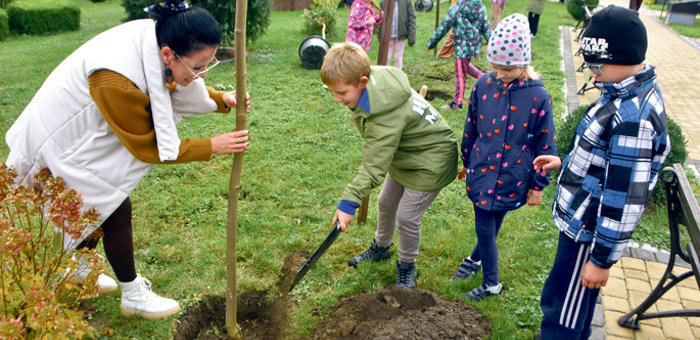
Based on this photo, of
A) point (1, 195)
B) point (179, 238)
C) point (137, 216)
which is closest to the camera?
point (1, 195)

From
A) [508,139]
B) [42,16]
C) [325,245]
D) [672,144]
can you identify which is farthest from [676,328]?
[42,16]

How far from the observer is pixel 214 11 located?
8.62 meters

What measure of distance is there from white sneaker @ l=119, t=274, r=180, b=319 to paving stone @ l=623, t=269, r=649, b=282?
3.16m

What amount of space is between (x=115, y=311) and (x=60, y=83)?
4.55 ft

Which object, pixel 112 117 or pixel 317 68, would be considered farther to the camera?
pixel 317 68

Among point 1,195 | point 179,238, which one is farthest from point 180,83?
point 179,238

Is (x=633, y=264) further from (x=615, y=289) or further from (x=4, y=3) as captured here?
(x=4, y=3)

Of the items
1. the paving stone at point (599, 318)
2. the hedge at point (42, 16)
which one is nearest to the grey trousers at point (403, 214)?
the paving stone at point (599, 318)

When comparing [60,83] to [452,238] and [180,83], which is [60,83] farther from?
[452,238]

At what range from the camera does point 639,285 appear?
3070mm

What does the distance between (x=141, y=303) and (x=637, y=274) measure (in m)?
3.37

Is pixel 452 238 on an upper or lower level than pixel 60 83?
lower

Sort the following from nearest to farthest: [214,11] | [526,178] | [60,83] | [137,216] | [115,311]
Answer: [60,83] < [526,178] < [115,311] < [137,216] < [214,11]

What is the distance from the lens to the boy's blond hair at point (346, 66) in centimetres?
223
